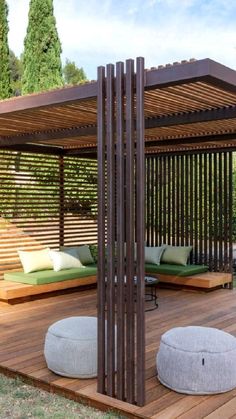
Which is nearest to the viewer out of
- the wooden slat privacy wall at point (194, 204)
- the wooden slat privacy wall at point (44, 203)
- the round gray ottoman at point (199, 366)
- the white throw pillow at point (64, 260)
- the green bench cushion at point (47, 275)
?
the round gray ottoman at point (199, 366)

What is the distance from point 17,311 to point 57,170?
3.50m

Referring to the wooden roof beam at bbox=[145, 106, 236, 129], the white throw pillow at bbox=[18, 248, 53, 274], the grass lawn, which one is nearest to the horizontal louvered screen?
the white throw pillow at bbox=[18, 248, 53, 274]

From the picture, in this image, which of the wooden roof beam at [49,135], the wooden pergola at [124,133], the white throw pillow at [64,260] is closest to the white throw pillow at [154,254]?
the white throw pillow at [64,260]

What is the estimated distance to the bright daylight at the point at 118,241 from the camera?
3.54 meters

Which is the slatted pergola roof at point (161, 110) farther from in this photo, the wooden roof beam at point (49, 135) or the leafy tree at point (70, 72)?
the leafy tree at point (70, 72)

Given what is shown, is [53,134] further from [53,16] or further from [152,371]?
[53,16]

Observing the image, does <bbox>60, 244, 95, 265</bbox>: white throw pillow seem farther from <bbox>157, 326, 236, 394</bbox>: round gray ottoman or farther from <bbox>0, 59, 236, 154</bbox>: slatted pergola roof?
<bbox>157, 326, 236, 394</bbox>: round gray ottoman

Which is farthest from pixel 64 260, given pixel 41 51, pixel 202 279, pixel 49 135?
pixel 41 51

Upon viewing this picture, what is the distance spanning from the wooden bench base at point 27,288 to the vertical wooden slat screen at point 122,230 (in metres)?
3.37

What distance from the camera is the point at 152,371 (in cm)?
419

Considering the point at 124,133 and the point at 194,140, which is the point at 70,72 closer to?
the point at 194,140

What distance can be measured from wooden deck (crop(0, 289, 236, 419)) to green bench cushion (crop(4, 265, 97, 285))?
0.31 meters

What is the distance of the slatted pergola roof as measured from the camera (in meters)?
3.55

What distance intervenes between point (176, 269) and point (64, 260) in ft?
6.33
